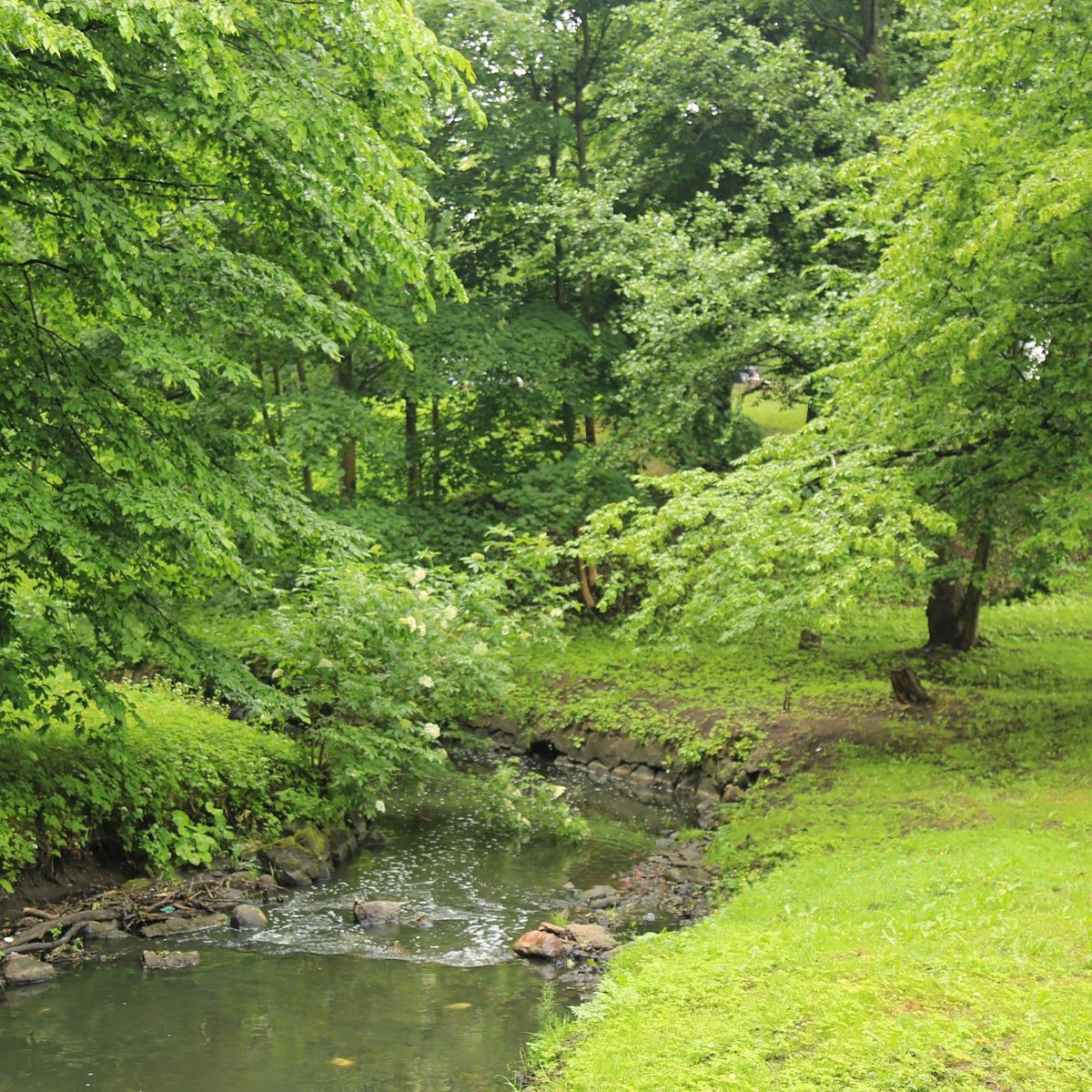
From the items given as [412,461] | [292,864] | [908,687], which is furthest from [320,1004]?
[412,461]

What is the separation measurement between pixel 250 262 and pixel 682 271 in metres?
12.7

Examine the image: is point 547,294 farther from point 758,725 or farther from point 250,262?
point 250,262

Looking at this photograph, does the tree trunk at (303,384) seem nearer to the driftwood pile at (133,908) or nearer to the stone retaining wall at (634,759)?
the stone retaining wall at (634,759)

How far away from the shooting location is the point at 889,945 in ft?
27.5

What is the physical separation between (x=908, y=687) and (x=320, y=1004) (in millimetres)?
10312

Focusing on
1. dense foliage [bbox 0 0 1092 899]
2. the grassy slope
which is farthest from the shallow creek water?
dense foliage [bbox 0 0 1092 899]

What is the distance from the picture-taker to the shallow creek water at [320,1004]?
26.3ft

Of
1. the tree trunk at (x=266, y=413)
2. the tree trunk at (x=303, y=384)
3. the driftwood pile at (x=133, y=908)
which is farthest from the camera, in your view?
the tree trunk at (x=303, y=384)

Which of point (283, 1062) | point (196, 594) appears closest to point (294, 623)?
point (196, 594)

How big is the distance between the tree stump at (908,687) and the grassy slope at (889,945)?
1344mm

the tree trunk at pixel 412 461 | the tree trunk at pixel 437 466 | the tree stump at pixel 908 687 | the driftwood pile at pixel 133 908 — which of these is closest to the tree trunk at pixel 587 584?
the tree trunk at pixel 437 466

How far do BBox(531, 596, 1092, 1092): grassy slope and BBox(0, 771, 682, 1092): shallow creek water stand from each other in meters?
1.01

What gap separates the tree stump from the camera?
55.3 ft

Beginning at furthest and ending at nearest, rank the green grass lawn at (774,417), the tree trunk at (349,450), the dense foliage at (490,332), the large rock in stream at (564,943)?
the green grass lawn at (774,417)
the tree trunk at (349,450)
the large rock in stream at (564,943)
the dense foliage at (490,332)
